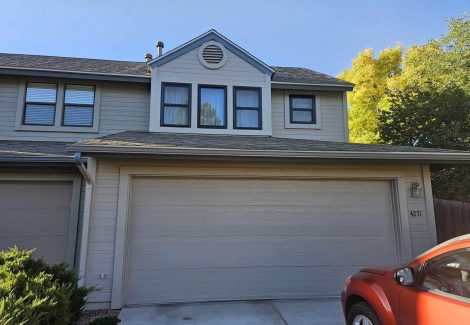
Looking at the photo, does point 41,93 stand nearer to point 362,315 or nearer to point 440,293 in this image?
point 362,315

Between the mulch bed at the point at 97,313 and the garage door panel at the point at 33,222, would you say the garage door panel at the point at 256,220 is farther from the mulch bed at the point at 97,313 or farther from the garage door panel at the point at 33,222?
the garage door panel at the point at 33,222

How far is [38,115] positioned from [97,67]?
7.12 feet

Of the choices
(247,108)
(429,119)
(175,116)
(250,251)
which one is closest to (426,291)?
(250,251)

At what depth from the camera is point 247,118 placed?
9492 mm

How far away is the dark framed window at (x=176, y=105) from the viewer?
A: 909 centimetres

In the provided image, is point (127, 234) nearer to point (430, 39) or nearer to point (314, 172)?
point (314, 172)

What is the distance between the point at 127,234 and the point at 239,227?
206 centimetres

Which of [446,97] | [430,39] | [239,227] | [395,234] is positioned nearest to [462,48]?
[430,39]

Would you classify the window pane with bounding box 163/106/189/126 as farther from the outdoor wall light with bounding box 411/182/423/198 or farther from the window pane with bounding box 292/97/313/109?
the outdoor wall light with bounding box 411/182/423/198

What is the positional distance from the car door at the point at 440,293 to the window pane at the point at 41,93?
930 cm

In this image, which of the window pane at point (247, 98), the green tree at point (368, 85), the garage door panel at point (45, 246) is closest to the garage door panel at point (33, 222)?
the garage door panel at point (45, 246)

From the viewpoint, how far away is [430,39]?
20.2 meters

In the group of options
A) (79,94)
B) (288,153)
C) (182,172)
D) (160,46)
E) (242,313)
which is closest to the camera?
(242,313)

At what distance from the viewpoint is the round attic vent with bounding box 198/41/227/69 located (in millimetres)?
9562
